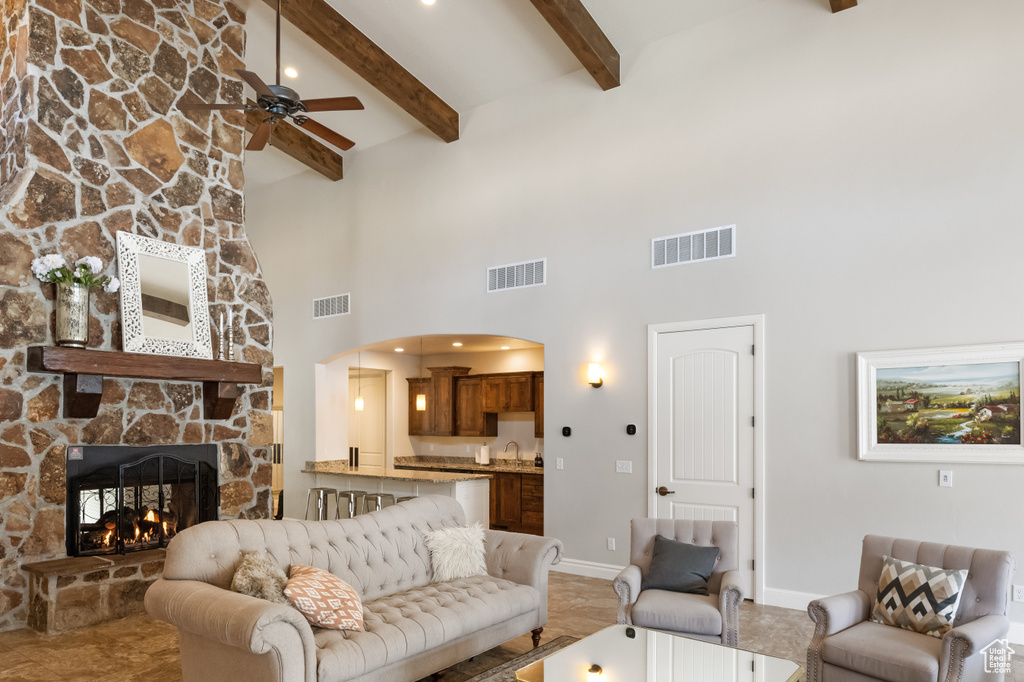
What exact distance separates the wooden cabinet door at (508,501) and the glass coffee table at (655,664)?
5627 millimetres

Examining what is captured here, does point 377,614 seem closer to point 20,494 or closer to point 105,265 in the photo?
point 20,494

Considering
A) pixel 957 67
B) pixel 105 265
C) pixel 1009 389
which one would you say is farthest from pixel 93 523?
pixel 957 67

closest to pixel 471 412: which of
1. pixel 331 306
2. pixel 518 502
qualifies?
pixel 518 502

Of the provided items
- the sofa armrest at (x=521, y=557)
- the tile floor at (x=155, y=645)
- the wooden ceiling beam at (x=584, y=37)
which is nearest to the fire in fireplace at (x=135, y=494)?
the tile floor at (x=155, y=645)

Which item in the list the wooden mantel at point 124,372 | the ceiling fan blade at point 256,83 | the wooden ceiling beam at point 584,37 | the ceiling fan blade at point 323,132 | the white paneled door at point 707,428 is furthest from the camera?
the wooden ceiling beam at point 584,37

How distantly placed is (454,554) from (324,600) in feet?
4.01

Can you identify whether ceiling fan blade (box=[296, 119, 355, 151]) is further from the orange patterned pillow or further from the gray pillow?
the gray pillow

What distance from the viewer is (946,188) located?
5.14 meters

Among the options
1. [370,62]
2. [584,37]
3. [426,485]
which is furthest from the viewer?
[426,485]

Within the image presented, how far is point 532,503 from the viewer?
9125mm

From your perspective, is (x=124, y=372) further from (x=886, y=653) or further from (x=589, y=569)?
(x=886, y=653)

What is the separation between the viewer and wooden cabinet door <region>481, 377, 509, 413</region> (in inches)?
392

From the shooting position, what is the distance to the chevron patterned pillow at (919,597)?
3.54m

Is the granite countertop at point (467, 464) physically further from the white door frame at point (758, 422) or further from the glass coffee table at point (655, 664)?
the glass coffee table at point (655, 664)
